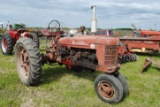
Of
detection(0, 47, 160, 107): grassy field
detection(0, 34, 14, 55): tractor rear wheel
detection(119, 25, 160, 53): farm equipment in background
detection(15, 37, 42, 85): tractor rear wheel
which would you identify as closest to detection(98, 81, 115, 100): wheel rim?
detection(0, 47, 160, 107): grassy field

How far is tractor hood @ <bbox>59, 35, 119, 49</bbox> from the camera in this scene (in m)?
4.90

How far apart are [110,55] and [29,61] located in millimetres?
1865

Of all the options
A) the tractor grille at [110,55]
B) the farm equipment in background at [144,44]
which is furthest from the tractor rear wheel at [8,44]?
the tractor grille at [110,55]

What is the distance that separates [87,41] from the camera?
5.32m

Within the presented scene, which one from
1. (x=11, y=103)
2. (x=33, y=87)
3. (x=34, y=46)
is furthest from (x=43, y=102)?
(x=34, y=46)

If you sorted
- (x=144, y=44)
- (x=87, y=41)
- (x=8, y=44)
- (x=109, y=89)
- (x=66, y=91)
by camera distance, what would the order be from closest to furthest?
(x=109, y=89) < (x=66, y=91) < (x=87, y=41) < (x=8, y=44) < (x=144, y=44)

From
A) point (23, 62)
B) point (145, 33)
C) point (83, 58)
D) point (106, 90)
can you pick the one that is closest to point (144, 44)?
point (145, 33)

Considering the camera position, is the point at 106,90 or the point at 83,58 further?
the point at 83,58

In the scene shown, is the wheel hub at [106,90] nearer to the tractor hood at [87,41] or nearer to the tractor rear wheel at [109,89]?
the tractor rear wheel at [109,89]

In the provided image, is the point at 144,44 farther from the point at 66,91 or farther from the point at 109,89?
the point at 109,89

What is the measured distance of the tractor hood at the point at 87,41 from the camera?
16.1ft

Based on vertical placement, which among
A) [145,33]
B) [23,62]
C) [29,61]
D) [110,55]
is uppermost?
[145,33]

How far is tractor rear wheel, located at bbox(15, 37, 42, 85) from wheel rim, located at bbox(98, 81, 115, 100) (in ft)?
4.82

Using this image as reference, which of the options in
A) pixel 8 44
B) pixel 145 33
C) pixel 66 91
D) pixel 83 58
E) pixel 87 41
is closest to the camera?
pixel 66 91
